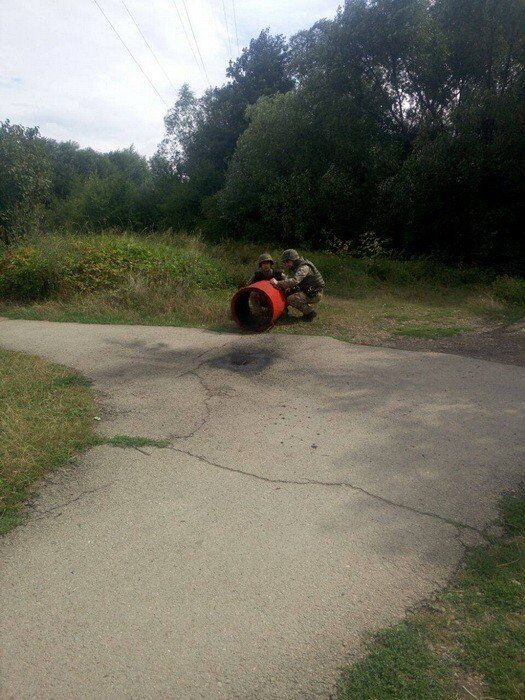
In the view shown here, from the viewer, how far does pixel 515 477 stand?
4113 mm

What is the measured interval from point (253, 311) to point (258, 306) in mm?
117

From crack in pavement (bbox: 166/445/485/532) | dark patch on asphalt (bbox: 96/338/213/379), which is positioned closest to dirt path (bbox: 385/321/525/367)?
dark patch on asphalt (bbox: 96/338/213/379)

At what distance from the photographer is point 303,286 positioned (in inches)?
364

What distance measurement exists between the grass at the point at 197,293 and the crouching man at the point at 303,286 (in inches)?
11.8

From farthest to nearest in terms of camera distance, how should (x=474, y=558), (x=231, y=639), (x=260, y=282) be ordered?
(x=260, y=282), (x=474, y=558), (x=231, y=639)

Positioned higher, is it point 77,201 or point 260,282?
point 77,201

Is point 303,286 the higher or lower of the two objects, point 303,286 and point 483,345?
the higher

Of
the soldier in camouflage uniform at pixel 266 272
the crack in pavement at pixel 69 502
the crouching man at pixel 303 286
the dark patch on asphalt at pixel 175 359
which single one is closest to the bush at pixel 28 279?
the dark patch on asphalt at pixel 175 359

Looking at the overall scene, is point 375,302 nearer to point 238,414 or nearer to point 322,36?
point 238,414

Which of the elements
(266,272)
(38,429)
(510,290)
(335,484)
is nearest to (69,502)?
(38,429)

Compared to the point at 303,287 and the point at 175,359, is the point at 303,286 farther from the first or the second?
the point at 175,359

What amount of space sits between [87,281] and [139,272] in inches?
41.6

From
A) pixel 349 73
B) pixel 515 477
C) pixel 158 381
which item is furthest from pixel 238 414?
pixel 349 73

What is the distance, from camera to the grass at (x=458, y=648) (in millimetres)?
2312
